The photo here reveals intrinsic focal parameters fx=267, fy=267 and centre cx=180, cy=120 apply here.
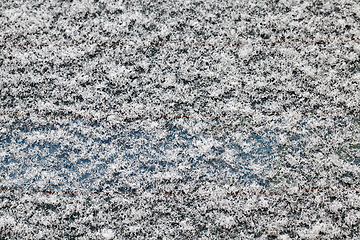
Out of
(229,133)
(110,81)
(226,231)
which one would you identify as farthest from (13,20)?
(226,231)

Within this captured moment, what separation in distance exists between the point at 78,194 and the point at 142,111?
0.65ft

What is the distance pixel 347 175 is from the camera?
0.51 metres

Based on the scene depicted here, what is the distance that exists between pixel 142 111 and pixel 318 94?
0.34 m

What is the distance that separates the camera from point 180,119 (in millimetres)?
521

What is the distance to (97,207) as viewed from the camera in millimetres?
504

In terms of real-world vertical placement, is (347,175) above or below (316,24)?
below

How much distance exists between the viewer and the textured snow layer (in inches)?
19.8

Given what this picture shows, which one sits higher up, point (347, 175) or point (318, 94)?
point (318, 94)

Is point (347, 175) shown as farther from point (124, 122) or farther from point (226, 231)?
point (124, 122)

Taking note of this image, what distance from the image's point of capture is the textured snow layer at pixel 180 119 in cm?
50

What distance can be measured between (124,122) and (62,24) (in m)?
0.24

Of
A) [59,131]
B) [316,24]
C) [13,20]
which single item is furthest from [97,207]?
[316,24]

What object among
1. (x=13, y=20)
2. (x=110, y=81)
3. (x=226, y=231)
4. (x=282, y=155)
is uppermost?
(x=13, y=20)

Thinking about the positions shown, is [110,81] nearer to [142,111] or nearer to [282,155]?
[142,111]
